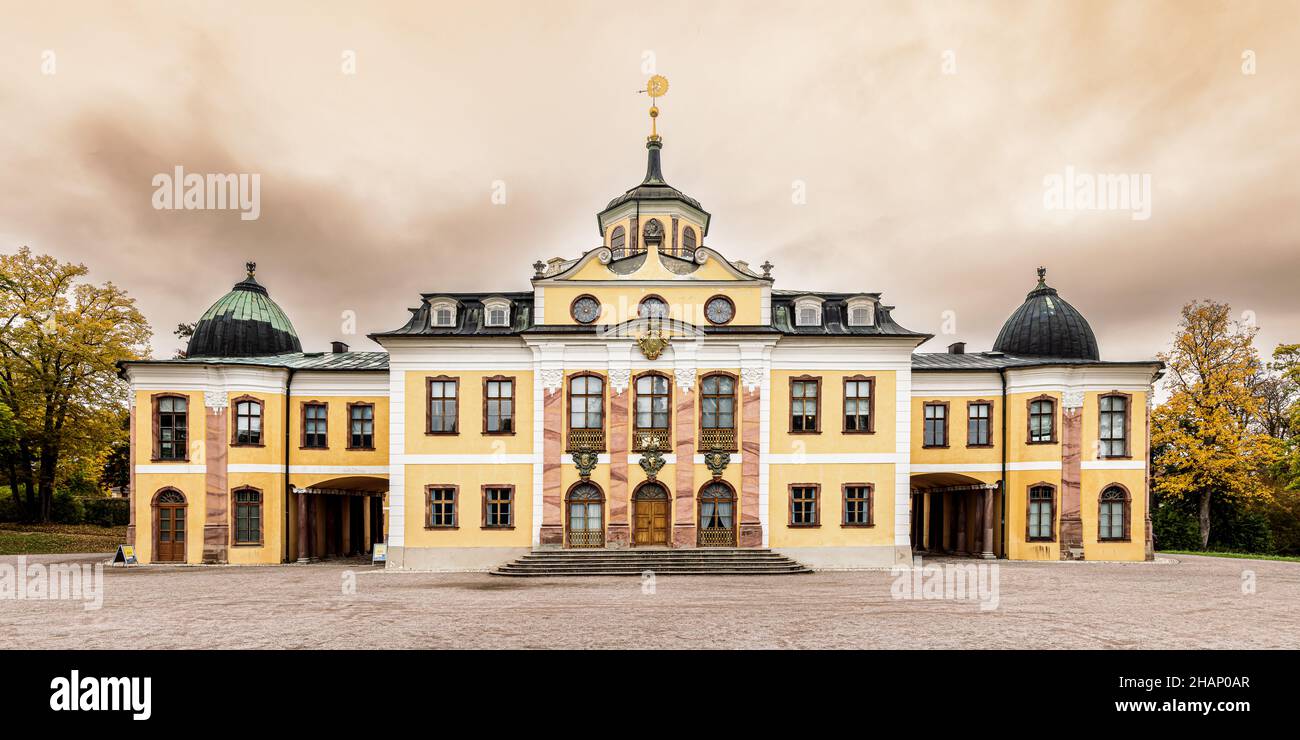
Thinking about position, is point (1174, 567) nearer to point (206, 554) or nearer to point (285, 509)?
point (285, 509)

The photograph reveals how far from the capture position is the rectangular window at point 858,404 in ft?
85.0

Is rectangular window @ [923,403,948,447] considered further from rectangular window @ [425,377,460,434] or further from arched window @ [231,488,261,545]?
arched window @ [231,488,261,545]

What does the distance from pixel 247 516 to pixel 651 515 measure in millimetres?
16069

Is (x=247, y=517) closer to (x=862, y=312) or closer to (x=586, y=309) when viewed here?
(x=586, y=309)

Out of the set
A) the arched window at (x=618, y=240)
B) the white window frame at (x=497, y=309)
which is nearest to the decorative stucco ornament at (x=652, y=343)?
the white window frame at (x=497, y=309)

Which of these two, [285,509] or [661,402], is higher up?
[661,402]

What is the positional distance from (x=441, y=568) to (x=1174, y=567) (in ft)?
89.9

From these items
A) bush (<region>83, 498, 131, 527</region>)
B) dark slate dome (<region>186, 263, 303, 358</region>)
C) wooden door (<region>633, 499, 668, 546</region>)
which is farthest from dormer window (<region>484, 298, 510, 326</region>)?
bush (<region>83, 498, 131, 527</region>)

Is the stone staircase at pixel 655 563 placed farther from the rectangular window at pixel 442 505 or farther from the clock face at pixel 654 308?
the clock face at pixel 654 308

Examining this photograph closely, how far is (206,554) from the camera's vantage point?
26.0m

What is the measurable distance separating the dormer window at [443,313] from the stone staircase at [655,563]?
930 cm

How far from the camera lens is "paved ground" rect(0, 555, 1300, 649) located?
39.1ft

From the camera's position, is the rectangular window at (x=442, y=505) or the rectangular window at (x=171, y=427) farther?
the rectangular window at (x=171, y=427)
